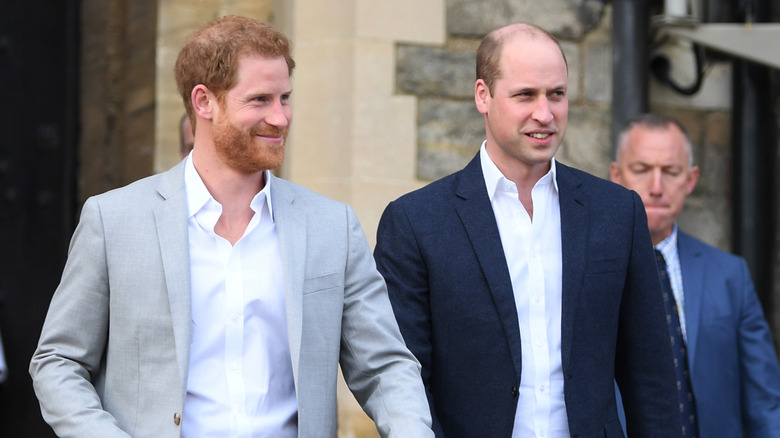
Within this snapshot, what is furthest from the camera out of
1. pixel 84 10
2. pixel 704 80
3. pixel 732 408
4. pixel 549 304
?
pixel 84 10

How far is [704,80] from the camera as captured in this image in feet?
19.9

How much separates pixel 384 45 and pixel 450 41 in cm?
29

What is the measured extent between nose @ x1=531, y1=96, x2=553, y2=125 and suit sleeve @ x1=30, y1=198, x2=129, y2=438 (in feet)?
4.03

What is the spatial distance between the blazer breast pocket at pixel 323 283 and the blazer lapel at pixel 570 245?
0.69 meters

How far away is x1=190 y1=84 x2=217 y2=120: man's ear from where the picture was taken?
3.11m

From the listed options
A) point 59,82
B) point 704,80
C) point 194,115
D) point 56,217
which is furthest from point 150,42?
point 194,115

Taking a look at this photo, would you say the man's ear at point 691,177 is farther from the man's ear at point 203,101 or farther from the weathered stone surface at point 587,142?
the man's ear at point 203,101

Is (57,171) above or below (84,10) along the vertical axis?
below

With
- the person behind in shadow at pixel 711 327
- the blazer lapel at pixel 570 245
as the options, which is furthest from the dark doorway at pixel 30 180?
A: the blazer lapel at pixel 570 245

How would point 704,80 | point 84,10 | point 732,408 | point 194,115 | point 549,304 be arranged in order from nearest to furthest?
point 194,115, point 549,304, point 732,408, point 704,80, point 84,10

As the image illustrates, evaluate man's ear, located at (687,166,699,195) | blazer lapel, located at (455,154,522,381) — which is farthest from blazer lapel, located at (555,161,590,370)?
man's ear, located at (687,166,699,195)

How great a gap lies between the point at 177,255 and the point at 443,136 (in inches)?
100

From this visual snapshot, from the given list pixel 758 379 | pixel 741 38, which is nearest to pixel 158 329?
pixel 758 379

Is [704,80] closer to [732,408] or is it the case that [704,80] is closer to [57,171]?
[732,408]
